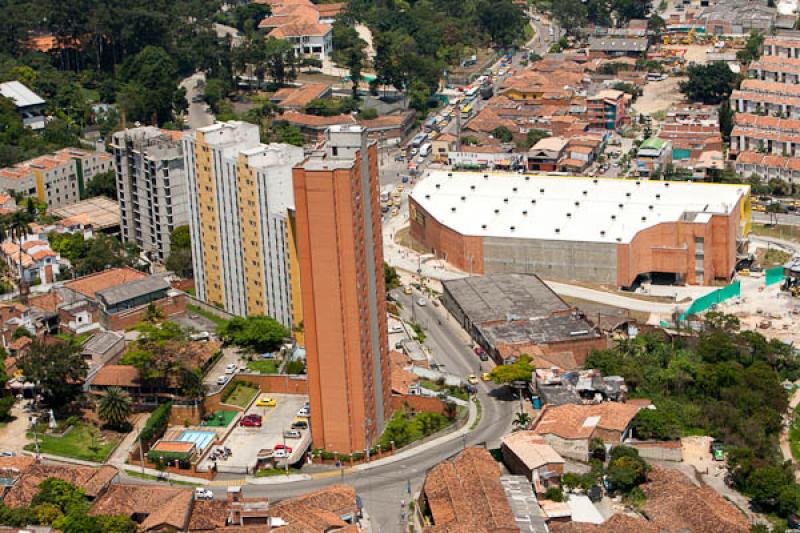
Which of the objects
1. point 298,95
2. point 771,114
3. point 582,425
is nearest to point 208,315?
point 582,425

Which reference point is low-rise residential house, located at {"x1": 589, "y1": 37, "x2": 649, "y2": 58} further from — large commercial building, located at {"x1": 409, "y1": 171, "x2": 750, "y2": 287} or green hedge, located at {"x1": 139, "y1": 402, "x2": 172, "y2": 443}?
green hedge, located at {"x1": 139, "y1": 402, "x2": 172, "y2": 443}

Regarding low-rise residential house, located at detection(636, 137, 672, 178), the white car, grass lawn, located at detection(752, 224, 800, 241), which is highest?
low-rise residential house, located at detection(636, 137, 672, 178)

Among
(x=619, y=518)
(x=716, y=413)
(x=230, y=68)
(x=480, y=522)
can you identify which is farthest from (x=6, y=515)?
(x=230, y=68)

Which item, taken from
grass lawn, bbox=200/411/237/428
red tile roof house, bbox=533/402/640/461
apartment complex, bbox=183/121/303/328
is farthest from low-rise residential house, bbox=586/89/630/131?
grass lawn, bbox=200/411/237/428

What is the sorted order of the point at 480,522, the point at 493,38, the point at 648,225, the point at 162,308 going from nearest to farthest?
1. the point at 480,522
2. the point at 162,308
3. the point at 648,225
4. the point at 493,38

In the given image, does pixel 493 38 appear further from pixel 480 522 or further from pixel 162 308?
pixel 480 522

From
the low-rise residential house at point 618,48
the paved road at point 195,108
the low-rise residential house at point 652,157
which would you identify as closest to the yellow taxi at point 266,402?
the low-rise residential house at point 652,157
